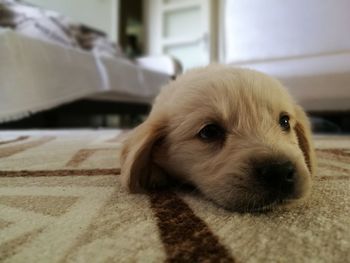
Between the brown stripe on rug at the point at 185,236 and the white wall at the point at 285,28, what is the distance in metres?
2.60

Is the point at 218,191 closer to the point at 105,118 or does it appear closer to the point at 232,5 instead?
the point at 232,5

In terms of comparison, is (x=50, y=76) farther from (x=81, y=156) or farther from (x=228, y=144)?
(x=228, y=144)

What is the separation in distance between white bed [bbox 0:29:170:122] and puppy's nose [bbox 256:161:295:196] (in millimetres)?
2494

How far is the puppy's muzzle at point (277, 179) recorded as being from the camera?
79 centimetres

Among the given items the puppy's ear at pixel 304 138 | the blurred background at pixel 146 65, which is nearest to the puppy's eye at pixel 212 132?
the puppy's ear at pixel 304 138

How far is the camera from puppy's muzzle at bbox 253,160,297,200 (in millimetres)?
788

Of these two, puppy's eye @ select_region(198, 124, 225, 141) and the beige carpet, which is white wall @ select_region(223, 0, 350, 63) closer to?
the beige carpet

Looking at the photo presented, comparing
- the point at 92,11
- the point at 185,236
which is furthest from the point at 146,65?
the point at 185,236

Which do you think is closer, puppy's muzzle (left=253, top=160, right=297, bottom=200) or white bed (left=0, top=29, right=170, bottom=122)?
puppy's muzzle (left=253, top=160, right=297, bottom=200)

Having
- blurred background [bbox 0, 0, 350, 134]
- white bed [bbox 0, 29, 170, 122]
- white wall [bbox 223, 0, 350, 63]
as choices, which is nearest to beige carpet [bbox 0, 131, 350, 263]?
blurred background [bbox 0, 0, 350, 134]

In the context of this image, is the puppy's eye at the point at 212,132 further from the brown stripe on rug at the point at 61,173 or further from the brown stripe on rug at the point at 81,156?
the brown stripe on rug at the point at 81,156

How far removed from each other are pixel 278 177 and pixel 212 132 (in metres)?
0.26

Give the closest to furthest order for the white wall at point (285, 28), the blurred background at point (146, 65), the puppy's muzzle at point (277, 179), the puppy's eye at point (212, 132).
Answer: the puppy's muzzle at point (277, 179) → the puppy's eye at point (212, 132) → the blurred background at point (146, 65) → the white wall at point (285, 28)

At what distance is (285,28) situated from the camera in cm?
318
